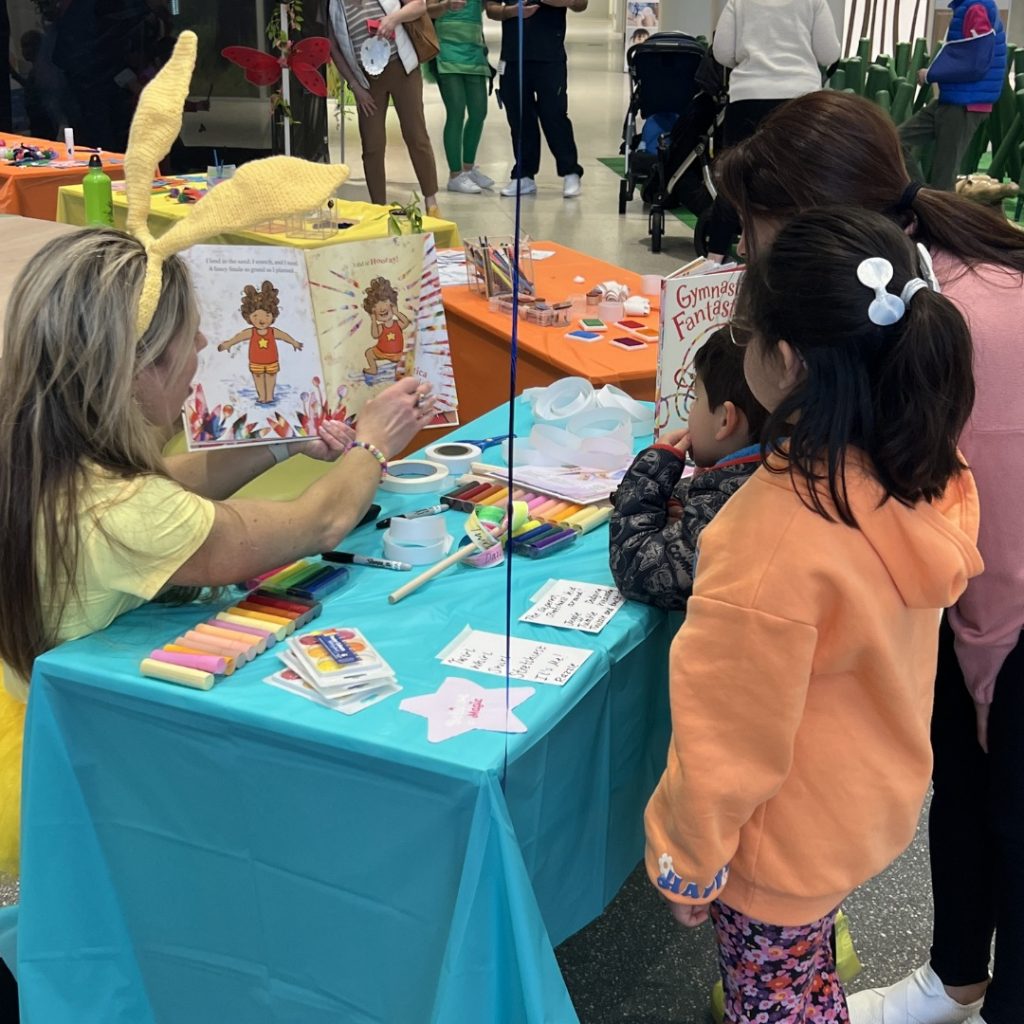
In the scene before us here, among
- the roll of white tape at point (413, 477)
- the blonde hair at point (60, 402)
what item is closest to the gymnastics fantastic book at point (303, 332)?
the roll of white tape at point (413, 477)

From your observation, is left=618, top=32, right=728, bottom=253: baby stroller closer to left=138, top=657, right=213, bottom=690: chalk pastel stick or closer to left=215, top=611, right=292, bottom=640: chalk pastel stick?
left=215, top=611, right=292, bottom=640: chalk pastel stick

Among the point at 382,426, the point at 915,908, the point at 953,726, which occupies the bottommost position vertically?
the point at 915,908

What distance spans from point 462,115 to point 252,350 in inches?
79.6

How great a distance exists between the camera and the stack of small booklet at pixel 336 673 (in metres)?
1.21

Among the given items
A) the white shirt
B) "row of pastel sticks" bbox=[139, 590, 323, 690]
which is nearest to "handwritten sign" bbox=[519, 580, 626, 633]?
"row of pastel sticks" bbox=[139, 590, 323, 690]

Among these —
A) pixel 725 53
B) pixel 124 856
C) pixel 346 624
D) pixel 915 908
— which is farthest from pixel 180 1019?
pixel 725 53

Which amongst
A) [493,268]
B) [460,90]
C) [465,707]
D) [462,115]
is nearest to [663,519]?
[465,707]

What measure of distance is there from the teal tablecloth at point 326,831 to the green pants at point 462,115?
1.46 meters

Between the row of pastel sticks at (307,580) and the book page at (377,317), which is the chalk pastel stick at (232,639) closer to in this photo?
the row of pastel sticks at (307,580)

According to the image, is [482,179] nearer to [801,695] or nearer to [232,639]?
[232,639]

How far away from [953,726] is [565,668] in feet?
1.71

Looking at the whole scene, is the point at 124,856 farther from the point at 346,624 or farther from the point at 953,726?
the point at 953,726

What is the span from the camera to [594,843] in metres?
1.41

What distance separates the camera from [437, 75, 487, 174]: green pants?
2617 millimetres
